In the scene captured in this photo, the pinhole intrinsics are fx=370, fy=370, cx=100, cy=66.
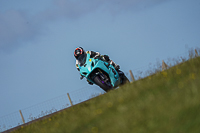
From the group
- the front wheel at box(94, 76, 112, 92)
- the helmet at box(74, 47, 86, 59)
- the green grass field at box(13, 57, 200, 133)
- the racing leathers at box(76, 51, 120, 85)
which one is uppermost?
the helmet at box(74, 47, 86, 59)

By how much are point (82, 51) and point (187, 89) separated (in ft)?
26.1

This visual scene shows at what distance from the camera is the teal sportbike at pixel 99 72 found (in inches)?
518

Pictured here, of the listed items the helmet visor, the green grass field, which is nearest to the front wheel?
the helmet visor

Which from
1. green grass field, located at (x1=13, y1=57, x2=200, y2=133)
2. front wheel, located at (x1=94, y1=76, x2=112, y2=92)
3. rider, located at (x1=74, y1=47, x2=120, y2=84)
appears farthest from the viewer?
rider, located at (x1=74, y1=47, x2=120, y2=84)

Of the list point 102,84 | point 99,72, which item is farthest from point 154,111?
point 99,72

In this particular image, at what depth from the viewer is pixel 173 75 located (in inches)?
293

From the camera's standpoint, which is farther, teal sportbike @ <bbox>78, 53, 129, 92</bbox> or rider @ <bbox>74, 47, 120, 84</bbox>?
rider @ <bbox>74, 47, 120, 84</bbox>

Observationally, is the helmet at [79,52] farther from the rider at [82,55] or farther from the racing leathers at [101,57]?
the racing leathers at [101,57]

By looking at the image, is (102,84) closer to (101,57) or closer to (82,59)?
(101,57)

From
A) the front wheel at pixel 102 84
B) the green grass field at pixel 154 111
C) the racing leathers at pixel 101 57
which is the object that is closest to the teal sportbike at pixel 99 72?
the front wheel at pixel 102 84

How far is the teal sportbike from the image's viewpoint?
13.2 meters

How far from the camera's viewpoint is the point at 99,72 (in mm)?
13266

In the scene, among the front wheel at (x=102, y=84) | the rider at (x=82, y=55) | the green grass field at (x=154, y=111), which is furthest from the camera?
the rider at (x=82, y=55)

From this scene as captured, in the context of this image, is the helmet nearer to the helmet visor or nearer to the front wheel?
the helmet visor
